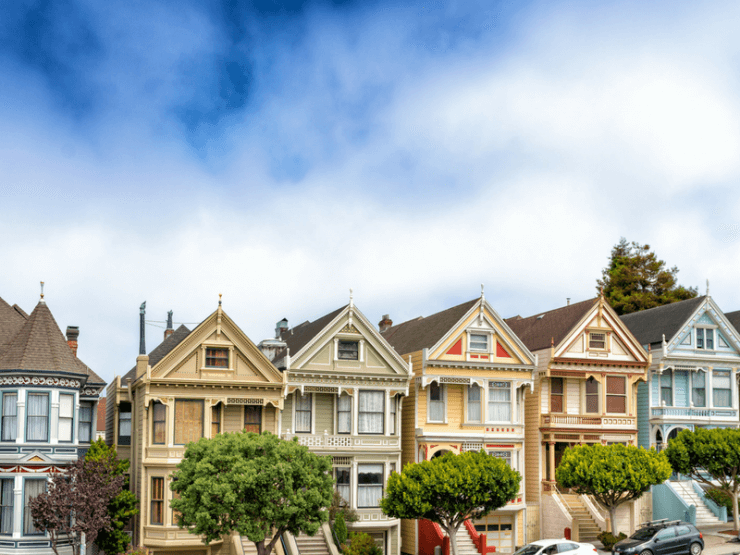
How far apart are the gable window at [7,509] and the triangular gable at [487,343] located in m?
21.4

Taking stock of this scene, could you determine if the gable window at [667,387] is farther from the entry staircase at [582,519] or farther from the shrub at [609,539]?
the shrub at [609,539]

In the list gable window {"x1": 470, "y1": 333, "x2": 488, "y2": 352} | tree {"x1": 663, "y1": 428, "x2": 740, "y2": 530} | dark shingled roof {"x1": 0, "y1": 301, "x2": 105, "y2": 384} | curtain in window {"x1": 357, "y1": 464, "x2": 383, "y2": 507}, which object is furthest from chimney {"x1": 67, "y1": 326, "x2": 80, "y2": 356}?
tree {"x1": 663, "y1": 428, "x2": 740, "y2": 530}

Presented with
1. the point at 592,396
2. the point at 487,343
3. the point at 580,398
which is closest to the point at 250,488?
the point at 487,343

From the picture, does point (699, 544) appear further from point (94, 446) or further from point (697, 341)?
point (94, 446)

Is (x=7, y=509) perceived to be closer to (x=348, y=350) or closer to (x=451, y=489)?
(x=348, y=350)

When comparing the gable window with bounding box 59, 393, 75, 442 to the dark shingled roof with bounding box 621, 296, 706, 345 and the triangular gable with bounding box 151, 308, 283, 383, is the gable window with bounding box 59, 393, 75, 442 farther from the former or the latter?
the dark shingled roof with bounding box 621, 296, 706, 345

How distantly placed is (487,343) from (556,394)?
537cm

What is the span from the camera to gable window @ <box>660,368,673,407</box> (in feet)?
173

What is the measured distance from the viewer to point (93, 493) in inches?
1570

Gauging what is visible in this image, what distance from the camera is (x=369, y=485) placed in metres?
45.5

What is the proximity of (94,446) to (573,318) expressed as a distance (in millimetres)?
26526

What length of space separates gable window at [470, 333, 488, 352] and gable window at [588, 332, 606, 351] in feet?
20.9

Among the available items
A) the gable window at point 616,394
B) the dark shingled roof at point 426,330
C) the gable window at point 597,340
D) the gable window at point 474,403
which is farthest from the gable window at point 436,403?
the gable window at point 616,394

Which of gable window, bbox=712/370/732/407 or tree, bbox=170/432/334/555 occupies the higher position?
gable window, bbox=712/370/732/407
